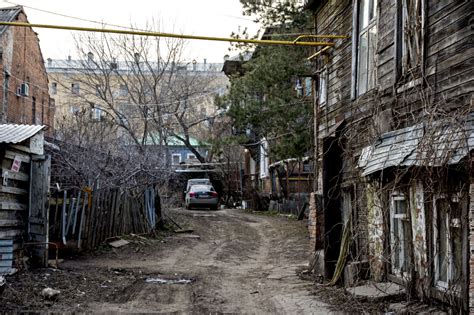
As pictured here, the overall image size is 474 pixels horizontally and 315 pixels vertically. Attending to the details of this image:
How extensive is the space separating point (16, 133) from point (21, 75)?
20182mm

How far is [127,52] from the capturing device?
34.7m

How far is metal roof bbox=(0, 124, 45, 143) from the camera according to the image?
31.7ft

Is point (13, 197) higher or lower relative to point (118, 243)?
higher

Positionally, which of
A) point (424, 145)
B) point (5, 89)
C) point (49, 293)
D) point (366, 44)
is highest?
point (5, 89)

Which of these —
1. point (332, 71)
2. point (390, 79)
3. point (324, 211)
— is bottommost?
point (324, 211)

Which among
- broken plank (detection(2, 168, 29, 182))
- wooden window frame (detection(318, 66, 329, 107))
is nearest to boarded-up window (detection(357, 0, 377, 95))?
wooden window frame (detection(318, 66, 329, 107))

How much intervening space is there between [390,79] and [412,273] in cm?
311

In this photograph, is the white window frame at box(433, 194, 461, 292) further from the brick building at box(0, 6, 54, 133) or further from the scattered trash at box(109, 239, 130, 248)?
the brick building at box(0, 6, 54, 133)

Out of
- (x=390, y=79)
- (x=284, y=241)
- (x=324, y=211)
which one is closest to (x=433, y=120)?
(x=390, y=79)

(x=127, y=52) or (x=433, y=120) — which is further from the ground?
(x=127, y=52)

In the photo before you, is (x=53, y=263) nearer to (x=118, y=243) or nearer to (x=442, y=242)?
(x=118, y=243)

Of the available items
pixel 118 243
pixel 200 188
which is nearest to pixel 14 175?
pixel 118 243

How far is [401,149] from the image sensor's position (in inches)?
298

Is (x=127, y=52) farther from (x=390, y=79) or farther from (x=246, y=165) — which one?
(x=390, y=79)
